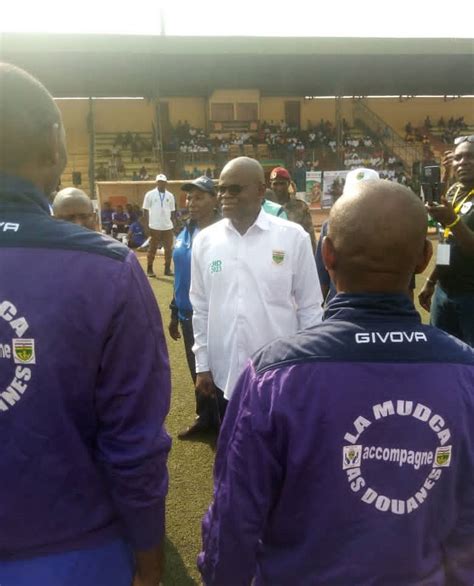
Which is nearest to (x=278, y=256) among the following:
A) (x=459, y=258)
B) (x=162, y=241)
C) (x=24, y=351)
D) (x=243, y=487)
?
(x=459, y=258)

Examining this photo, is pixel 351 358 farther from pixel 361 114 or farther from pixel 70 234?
pixel 361 114

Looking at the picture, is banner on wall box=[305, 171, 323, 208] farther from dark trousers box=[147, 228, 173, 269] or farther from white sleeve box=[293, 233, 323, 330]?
white sleeve box=[293, 233, 323, 330]

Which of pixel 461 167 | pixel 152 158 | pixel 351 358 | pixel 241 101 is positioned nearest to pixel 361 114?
pixel 241 101

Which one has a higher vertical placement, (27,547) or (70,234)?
(70,234)

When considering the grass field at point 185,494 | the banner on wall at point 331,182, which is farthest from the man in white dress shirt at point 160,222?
the banner on wall at point 331,182

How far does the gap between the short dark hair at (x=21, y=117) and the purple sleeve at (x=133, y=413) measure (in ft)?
1.16

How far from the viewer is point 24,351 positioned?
4.03 ft

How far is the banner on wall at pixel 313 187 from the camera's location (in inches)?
878

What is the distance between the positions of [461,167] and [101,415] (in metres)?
3.09

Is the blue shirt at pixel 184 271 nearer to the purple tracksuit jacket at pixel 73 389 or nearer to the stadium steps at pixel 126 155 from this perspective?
the purple tracksuit jacket at pixel 73 389

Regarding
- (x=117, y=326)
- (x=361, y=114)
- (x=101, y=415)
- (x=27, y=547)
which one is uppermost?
(x=361, y=114)

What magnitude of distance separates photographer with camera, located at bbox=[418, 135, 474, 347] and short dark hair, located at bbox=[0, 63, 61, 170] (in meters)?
2.62

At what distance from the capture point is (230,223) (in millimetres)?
3014

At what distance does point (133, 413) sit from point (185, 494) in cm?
236
